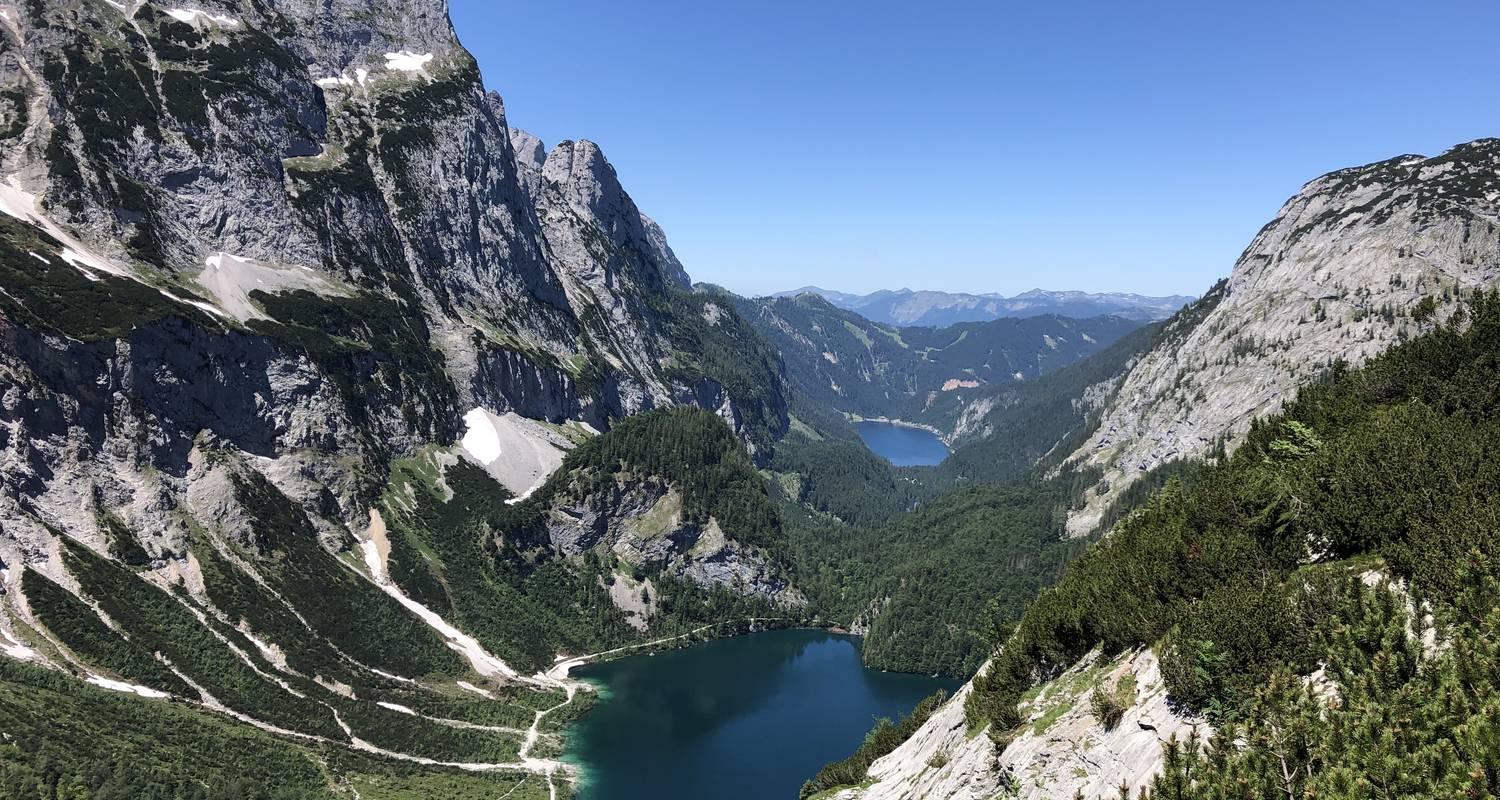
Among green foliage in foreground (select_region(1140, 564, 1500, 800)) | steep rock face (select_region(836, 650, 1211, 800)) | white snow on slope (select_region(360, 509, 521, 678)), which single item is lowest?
white snow on slope (select_region(360, 509, 521, 678))

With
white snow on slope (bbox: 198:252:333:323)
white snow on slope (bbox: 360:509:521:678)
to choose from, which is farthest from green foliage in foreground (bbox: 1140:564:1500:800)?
white snow on slope (bbox: 198:252:333:323)

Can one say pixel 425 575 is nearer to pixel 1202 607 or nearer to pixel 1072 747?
pixel 1072 747

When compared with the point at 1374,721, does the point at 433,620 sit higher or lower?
lower

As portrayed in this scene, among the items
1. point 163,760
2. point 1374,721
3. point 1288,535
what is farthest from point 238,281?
point 1374,721

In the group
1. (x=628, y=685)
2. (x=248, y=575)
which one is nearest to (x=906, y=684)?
(x=628, y=685)

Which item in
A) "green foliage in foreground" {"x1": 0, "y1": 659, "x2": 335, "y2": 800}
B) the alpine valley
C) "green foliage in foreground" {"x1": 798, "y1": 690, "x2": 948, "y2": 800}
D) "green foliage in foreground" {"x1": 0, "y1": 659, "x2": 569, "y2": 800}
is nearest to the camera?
the alpine valley

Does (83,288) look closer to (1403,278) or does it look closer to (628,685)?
(628,685)

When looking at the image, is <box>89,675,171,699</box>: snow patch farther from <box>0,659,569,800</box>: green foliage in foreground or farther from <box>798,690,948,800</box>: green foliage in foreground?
<box>798,690,948,800</box>: green foliage in foreground
